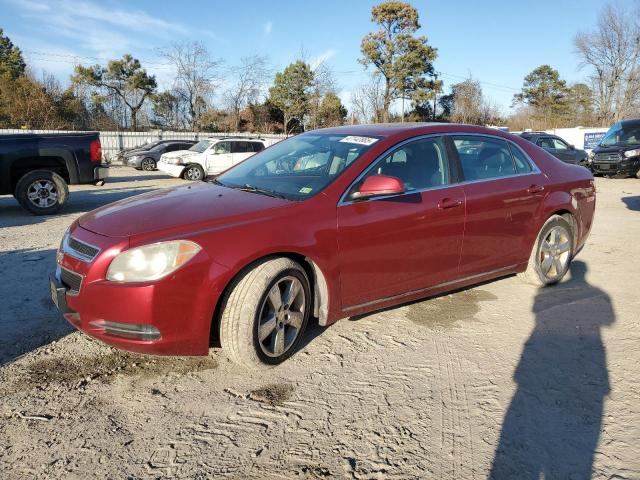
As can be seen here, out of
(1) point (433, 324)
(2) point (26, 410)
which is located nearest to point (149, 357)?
(2) point (26, 410)

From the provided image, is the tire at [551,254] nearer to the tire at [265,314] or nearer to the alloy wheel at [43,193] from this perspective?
the tire at [265,314]

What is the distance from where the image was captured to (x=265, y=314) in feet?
10.5

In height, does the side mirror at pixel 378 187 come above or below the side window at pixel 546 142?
below

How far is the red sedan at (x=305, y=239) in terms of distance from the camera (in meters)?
2.91

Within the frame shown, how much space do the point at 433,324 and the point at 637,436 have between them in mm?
1682

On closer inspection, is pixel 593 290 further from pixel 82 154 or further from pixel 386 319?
pixel 82 154

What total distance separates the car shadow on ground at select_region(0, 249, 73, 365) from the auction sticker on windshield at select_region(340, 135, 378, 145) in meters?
2.62

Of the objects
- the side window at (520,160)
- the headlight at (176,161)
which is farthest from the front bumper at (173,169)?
the side window at (520,160)

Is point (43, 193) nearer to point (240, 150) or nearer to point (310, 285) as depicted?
point (310, 285)

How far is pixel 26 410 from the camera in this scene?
2.77 m

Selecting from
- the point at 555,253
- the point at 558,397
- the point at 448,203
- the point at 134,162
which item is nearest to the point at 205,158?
the point at 134,162

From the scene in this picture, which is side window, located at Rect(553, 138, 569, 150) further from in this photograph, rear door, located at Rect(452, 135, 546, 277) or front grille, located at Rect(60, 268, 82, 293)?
front grille, located at Rect(60, 268, 82, 293)

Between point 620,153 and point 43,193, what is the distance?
57.6ft

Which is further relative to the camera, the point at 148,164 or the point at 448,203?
the point at 148,164
